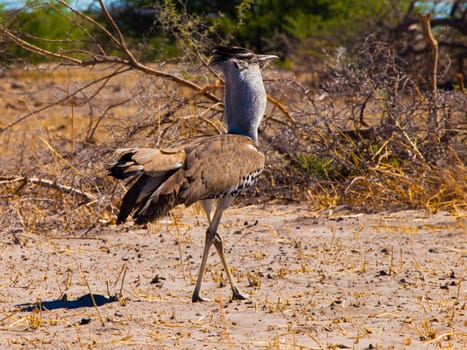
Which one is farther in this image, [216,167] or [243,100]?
[243,100]

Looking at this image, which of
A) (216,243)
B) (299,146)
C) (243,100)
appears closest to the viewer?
(216,243)

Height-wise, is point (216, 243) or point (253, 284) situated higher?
point (216, 243)

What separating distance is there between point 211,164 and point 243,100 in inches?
22.4

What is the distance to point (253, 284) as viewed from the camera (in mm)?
4793

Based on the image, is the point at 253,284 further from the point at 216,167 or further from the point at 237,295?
the point at 216,167

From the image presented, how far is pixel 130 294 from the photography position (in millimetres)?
4613

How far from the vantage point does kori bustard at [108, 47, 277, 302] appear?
421 cm

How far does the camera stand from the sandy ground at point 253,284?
3.81 meters

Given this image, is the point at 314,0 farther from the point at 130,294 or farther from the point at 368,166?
the point at 130,294

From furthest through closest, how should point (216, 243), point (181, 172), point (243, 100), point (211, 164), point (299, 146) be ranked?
point (299, 146) → point (243, 100) → point (216, 243) → point (211, 164) → point (181, 172)

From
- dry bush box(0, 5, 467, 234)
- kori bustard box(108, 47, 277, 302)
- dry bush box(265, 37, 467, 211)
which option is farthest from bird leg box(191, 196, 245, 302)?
dry bush box(265, 37, 467, 211)

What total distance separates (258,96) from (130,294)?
1.35 m

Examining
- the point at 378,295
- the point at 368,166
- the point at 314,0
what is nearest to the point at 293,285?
the point at 378,295

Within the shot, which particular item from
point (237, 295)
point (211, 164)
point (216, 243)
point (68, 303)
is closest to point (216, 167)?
point (211, 164)
